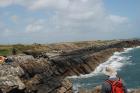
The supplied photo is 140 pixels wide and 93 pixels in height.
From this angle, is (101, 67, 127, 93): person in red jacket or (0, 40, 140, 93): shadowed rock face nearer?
(101, 67, 127, 93): person in red jacket

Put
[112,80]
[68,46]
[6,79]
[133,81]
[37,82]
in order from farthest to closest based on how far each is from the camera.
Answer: [68,46]
[133,81]
[37,82]
[6,79]
[112,80]

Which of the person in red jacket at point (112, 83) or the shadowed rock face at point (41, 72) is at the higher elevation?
the person in red jacket at point (112, 83)

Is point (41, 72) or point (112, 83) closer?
point (112, 83)

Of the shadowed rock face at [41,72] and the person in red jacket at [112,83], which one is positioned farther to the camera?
the shadowed rock face at [41,72]

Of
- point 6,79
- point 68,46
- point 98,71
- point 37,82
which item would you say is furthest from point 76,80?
point 68,46

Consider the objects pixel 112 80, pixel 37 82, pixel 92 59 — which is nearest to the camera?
pixel 112 80

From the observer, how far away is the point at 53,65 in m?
62.3

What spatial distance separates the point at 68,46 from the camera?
485ft

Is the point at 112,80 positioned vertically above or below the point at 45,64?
above

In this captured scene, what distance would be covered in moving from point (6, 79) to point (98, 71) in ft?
102

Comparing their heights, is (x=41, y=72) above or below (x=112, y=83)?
below

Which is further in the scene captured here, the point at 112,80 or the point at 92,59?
the point at 92,59

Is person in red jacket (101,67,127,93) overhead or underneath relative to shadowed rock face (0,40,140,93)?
overhead

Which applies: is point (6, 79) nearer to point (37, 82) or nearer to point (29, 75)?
point (37, 82)
